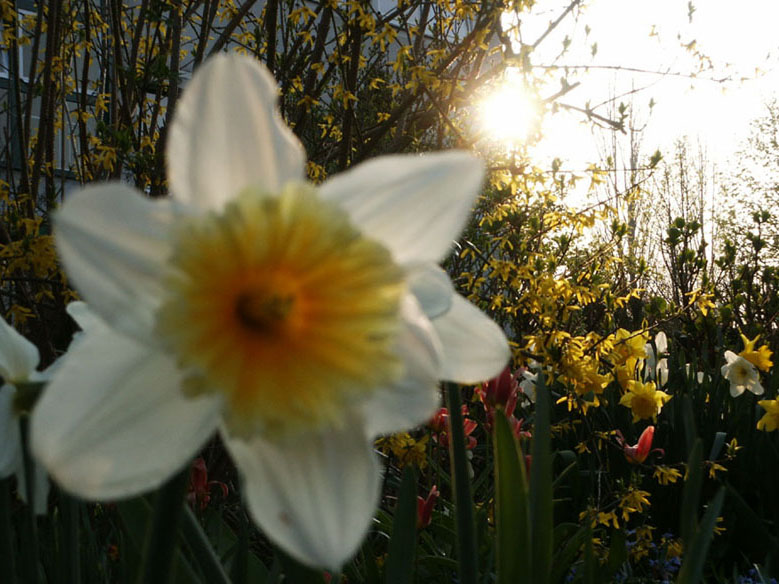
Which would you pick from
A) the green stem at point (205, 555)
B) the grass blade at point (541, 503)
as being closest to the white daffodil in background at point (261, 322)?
the green stem at point (205, 555)

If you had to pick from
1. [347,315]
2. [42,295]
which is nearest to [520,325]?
[42,295]

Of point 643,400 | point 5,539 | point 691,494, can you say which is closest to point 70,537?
point 5,539

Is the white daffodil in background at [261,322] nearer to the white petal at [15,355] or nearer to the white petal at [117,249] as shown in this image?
the white petal at [117,249]

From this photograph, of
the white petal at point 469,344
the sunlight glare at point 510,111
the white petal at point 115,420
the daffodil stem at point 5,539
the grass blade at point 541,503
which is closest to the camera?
the white petal at point 115,420

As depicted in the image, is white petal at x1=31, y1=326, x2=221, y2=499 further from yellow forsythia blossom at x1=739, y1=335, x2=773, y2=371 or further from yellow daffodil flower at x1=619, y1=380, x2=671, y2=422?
yellow forsythia blossom at x1=739, y1=335, x2=773, y2=371

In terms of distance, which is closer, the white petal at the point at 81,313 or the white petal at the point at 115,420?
the white petal at the point at 115,420

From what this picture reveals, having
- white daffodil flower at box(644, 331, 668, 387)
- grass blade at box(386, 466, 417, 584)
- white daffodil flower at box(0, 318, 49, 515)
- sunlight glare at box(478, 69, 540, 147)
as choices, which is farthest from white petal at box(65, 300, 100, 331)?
white daffodil flower at box(644, 331, 668, 387)
